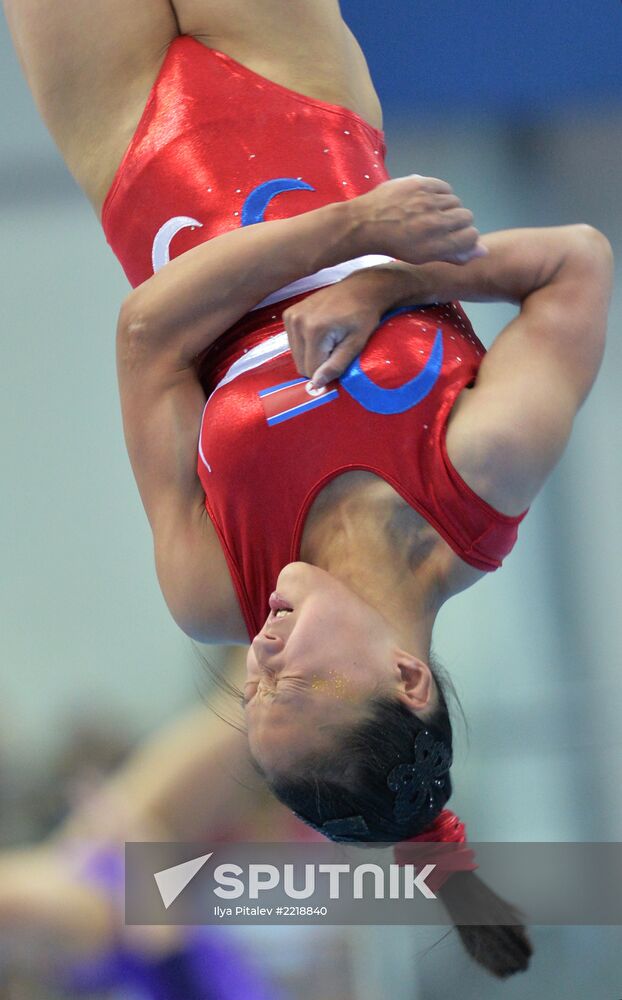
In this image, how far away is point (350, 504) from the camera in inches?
41.6

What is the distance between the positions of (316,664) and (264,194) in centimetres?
48

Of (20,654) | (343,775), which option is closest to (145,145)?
(343,775)

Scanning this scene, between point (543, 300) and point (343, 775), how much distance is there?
1.51 ft

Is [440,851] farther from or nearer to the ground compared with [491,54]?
nearer to the ground

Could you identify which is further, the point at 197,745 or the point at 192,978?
the point at 197,745

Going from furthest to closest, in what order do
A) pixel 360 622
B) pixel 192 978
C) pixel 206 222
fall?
pixel 192 978
pixel 206 222
pixel 360 622

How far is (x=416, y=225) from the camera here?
3.44 feet

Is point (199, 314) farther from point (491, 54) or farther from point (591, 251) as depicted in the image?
point (491, 54)

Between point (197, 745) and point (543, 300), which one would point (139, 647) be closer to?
point (197, 745)

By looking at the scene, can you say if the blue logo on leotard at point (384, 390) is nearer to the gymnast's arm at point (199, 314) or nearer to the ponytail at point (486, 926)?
the gymnast's arm at point (199, 314)

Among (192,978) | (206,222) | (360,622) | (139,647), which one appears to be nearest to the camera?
(360,622)

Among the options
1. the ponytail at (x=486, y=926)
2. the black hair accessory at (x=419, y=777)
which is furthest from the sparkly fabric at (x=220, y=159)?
the ponytail at (x=486, y=926)

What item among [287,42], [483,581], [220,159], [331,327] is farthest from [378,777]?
[483,581]

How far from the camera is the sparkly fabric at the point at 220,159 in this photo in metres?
1.19
